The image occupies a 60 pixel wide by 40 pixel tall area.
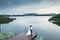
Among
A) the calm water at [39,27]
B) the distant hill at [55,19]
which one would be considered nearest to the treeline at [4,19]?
the calm water at [39,27]

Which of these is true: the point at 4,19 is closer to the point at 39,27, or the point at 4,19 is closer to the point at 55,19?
the point at 39,27

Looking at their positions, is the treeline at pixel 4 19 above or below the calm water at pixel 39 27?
above

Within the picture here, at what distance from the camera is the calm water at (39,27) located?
11.6ft

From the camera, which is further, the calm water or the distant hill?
the distant hill

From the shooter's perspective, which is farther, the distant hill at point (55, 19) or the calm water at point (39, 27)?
the distant hill at point (55, 19)

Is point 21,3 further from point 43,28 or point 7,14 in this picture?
point 43,28

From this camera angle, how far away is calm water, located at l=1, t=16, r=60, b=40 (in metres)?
3.53

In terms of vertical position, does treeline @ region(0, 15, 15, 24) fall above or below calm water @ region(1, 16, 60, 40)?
above

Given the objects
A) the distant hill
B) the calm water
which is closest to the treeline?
the calm water

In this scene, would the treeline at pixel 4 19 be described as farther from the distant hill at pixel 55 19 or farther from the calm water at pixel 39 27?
the distant hill at pixel 55 19

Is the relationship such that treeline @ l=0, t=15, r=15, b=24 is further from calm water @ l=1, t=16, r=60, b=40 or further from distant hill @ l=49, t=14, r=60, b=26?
distant hill @ l=49, t=14, r=60, b=26

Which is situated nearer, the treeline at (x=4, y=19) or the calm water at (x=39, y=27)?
the calm water at (x=39, y=27)

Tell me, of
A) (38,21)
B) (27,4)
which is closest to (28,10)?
(27,4)

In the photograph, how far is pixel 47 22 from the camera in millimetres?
3629
